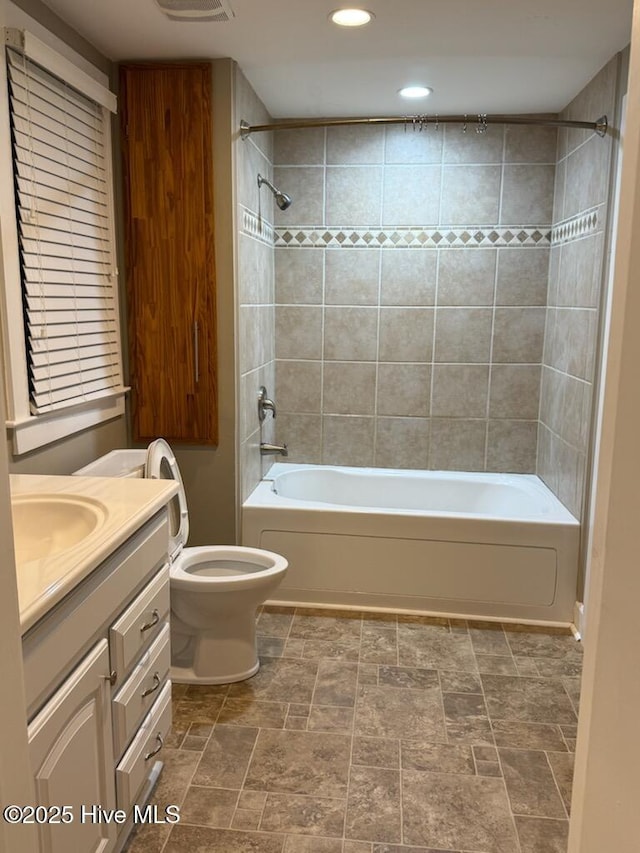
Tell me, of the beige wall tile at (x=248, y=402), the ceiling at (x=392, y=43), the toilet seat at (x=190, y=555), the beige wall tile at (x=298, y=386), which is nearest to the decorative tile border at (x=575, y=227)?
the ceiling at (x=392, y=43)

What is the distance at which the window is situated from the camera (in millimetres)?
2084

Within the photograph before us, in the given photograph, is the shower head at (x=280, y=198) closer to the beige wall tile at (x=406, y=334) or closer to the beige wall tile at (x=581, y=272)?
the beige wall tile at (x=406, y=334)

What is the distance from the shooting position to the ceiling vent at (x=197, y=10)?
7.13 ft

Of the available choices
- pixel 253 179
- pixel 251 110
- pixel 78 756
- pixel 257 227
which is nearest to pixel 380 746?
pixel 78 756

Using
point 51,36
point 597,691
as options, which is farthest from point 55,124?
point 597,691

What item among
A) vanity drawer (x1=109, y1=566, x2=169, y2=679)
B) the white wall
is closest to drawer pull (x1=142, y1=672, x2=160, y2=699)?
vanity drawer (x1=109, y1=566, x2=169, y2=679)

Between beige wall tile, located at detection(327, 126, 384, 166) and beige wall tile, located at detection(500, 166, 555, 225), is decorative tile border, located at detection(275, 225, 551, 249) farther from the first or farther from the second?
beige wall tile, located at detection(327, 126, 384, 166)

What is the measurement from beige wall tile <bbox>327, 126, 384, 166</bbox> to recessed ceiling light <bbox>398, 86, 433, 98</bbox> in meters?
0.42

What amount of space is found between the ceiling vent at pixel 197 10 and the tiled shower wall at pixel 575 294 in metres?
1.52

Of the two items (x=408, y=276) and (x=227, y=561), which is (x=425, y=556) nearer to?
(x=227, y=561)

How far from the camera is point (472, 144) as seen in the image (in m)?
3.54

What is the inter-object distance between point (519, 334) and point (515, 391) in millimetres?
312

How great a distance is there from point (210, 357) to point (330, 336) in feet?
3.51

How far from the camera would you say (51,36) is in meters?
2.22
